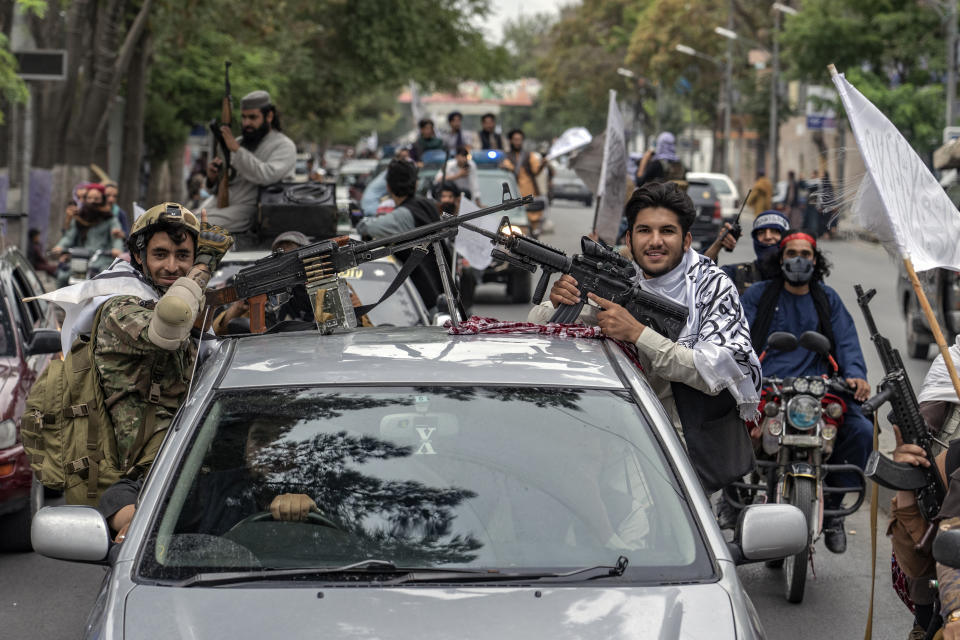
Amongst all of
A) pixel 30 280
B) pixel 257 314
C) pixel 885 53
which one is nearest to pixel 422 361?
pixel 257 314

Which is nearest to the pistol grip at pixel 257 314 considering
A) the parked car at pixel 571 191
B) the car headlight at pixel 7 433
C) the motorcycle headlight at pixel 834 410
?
the car headlight at pixel 7 433

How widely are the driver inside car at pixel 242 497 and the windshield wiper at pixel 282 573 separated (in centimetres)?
22

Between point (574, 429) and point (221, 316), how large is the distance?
12.6ft

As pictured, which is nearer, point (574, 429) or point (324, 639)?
point (324, 639)

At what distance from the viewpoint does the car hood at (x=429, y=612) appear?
3424 millimetres

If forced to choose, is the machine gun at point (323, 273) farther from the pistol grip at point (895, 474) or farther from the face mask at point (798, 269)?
the face mask at point (798, 269)

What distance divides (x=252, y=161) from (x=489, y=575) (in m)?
7.93

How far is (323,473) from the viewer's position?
4.05 m

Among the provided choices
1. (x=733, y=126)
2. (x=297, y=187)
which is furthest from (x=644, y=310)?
(x=733, y=126)

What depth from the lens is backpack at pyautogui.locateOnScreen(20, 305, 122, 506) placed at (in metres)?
5.16

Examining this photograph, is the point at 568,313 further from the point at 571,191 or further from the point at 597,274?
the point at 571,191

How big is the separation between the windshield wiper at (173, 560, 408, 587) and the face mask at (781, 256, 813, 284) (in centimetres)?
407

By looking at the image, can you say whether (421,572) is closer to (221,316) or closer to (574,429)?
(574,429)

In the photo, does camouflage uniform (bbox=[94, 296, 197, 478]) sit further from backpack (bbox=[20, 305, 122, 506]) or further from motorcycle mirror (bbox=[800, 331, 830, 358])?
motorcycle mirror (bbox=[800, 331, 830, 358])
